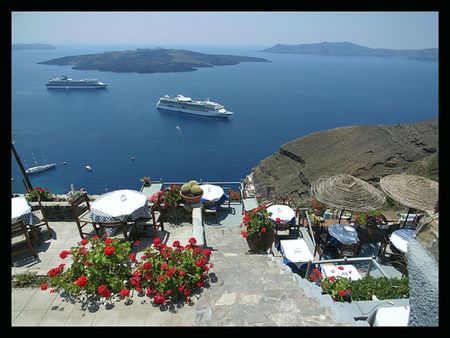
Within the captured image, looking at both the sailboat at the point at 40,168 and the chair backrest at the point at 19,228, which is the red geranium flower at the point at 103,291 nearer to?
the chair backrest at the point at 19,228

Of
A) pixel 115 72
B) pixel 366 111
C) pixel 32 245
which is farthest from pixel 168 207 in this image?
pixel 115 72

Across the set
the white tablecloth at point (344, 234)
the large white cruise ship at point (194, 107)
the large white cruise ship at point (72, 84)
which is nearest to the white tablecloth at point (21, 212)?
the white tablecloth at point (344, 234)

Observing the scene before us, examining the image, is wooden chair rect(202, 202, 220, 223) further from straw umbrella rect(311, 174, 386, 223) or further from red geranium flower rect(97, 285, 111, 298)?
red geranium flower rect(97, 285, 111, 298)

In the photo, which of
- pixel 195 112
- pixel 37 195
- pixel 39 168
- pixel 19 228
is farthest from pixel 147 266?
pixel 195 112

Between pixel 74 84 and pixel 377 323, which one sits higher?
pixel 74 84

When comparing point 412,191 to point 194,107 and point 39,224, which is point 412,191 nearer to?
point 39,224

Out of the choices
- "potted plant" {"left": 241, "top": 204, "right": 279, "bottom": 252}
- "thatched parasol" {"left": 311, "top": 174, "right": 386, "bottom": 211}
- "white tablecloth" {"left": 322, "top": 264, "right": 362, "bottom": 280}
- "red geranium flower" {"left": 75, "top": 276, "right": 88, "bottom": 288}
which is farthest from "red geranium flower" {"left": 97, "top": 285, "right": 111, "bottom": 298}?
"thatched parasol" {"left": 311, "top": 174, "right": 386, "bottom": 211}

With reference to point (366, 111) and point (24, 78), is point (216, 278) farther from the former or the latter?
point (24, 78)

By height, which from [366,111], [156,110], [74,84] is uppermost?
[74,84]
